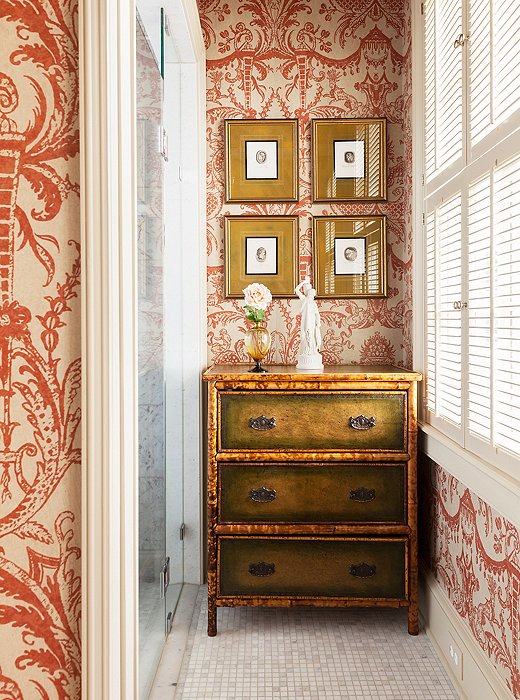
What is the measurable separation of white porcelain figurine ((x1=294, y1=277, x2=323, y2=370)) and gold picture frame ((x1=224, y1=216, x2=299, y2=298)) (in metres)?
0.25

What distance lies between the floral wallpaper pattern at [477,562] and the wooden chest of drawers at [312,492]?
132 mm

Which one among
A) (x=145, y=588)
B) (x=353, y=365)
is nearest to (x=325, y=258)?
(x=353, y=365)

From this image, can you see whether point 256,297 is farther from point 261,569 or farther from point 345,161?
point 261,569

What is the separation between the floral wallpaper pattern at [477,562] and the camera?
166 centimetres

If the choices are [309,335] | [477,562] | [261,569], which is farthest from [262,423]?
[477,562]

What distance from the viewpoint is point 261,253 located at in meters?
2.93

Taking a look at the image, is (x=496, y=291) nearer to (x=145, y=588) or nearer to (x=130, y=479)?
(x=130, y=479)

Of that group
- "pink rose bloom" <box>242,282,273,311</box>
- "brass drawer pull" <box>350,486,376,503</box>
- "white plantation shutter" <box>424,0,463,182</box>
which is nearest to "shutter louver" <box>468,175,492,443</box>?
"white plantation shutter" <box>424,0,463,182</box>

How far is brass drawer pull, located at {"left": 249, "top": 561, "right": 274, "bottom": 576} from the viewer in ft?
8.05

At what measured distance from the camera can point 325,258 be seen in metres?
2.92

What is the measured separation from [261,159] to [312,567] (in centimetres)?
185

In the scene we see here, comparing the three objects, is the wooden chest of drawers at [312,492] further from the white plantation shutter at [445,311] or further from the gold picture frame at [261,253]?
the gold picture frame at [261,253]

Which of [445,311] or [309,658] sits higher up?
[445,311]

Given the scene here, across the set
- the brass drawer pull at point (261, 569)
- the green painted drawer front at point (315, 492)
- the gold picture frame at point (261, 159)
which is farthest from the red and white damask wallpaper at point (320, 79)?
the brass drawer pull at point (261, 569)
